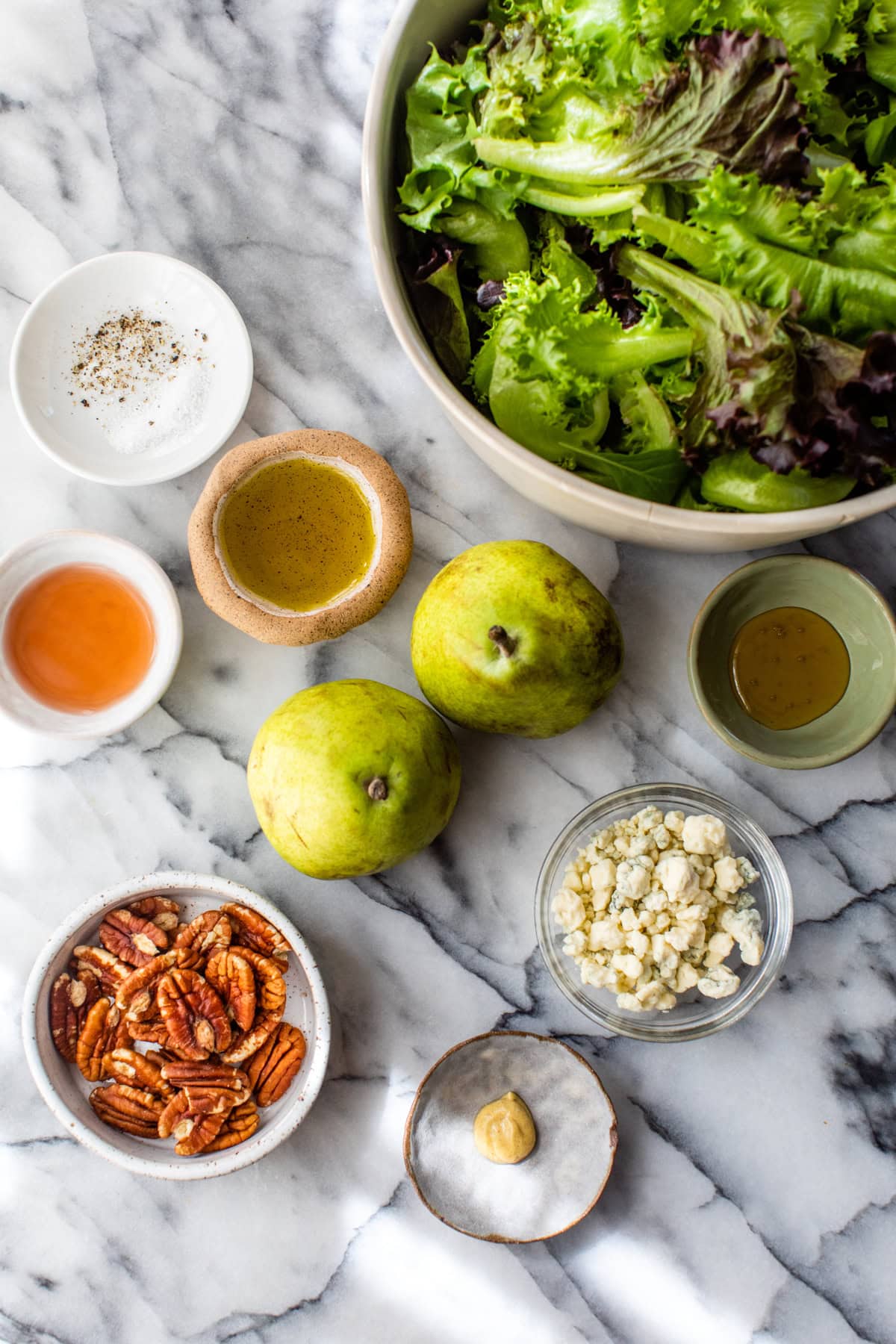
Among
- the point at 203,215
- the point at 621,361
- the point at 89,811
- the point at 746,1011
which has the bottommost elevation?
the point at 89,811

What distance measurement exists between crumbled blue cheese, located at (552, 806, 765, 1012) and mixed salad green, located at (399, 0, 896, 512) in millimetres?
386

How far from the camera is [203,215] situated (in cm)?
126

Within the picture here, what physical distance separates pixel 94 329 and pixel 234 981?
30.9 inches

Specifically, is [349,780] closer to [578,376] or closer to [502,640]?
[502,640]

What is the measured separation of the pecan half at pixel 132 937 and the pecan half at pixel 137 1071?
0.34ft

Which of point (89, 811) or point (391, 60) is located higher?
point (391, 60)

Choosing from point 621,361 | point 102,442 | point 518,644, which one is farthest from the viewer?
point 102,442

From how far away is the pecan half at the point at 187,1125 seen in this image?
1.16 metres

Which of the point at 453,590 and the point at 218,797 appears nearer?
the point at 453,590

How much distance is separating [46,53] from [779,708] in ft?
3.83

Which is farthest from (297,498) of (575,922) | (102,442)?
(575,922)

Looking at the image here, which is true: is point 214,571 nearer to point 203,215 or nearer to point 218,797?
point 218,797

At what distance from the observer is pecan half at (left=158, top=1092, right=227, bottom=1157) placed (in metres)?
1.16

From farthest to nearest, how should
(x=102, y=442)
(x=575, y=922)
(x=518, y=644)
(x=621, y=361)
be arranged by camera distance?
(x=102, y=442) → (x=575, y=922) → (x=518, y=644) → (x=621, y=361)
